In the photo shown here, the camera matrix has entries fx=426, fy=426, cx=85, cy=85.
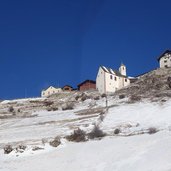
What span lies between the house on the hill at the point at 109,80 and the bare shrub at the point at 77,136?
1938 inches

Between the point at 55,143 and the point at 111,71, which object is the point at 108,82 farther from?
the point at 55,143

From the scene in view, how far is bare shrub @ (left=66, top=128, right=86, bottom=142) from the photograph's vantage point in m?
38.3

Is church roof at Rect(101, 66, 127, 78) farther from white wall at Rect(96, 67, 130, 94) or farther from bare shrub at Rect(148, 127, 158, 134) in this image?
bare shrub at Rect(148, 127, 158, 134)

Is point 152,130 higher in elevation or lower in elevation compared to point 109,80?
lower

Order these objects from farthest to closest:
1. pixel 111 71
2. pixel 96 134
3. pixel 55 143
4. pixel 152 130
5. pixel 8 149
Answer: pixel 111 71 < pixel 96 134 < pixel 55 143 < pixel 8 149 < pixel 152 130

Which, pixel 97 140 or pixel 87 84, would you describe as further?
pixel 87 84

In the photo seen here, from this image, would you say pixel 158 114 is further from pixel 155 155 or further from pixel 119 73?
pixel 119 73

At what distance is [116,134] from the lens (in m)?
38.6

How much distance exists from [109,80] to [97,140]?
5544 centimetres

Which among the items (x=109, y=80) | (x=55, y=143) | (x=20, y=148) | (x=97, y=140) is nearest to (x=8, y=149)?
(x=20, y=148)

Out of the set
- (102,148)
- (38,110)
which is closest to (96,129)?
(102,148)

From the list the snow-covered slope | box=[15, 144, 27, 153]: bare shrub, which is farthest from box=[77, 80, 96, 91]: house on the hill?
box=[15, 144, 27, 153]: bare shrub

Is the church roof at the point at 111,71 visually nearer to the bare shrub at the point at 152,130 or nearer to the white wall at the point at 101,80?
the white wall at the point at 101,80

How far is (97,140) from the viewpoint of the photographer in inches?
1475
